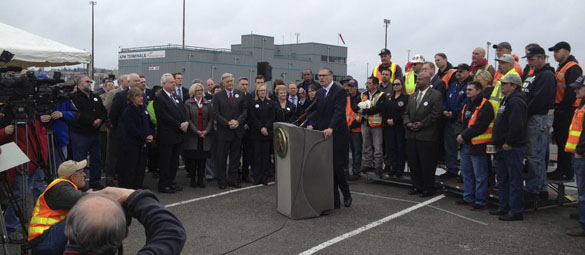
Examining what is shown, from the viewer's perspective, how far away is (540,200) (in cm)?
669

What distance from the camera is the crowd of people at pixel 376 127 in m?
6.21

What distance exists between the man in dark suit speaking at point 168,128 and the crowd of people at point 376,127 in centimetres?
2

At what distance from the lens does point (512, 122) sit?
6090 millimetres

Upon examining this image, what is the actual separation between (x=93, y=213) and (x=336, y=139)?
17.1 feet

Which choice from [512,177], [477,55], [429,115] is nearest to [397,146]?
[429,115]

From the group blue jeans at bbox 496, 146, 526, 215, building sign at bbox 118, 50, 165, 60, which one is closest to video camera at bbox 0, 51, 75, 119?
blue jeans at bbox 496, 146, 526, 215

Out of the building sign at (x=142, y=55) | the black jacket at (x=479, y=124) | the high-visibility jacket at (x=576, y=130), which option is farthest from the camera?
the building sign at (x=142, y=55)

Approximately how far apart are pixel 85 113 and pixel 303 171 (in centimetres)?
386

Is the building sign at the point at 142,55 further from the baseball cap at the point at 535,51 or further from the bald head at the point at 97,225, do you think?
the bald head at the point at 97,225

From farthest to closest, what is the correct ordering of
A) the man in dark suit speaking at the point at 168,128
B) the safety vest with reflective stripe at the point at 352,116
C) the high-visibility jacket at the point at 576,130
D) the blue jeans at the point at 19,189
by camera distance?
1. the safety vest with reflective stripe at the point at 352,116
2. the man in dark suit speaking at the point at 168,128
3. the high-visibility jacket at the point at 576,130
4. the blue jeans at the point at 19,189

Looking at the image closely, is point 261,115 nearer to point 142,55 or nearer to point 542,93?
point 542,93

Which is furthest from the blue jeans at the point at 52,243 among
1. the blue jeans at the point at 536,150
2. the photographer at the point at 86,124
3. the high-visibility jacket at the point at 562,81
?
the high-visibility jacket at the point at 562,81

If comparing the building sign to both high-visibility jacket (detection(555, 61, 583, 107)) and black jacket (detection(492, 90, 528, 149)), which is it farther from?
black jacket (detection(492, 90, 528, 149))

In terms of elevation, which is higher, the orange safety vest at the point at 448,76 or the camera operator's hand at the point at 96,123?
the orange safety vest at the point at 448,76
